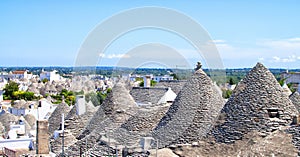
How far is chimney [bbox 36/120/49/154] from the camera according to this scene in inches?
487

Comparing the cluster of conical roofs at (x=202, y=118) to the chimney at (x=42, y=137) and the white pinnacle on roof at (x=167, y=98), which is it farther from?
the white pinnacle on roof at (x=167, y=98)

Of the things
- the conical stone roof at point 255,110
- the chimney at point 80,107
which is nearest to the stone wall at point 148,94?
the chimney at point 80,107

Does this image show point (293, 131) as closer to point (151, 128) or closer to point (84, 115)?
point (151, 128)

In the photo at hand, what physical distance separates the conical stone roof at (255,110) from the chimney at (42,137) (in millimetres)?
4758

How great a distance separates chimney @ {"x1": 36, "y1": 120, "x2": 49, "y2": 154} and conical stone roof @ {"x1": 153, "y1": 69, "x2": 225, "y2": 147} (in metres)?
3.06

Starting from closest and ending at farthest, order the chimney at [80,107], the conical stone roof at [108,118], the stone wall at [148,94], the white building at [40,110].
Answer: the conical stone roof at [108,118] → the chimney at [80,107] → the stone wall at [148,94] → the white building at [40,110]

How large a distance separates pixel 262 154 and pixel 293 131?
846mm

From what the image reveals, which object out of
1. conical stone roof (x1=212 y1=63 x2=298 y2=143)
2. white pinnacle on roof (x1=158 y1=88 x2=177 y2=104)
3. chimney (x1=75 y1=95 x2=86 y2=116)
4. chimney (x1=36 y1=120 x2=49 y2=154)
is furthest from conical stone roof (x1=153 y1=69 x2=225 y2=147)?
chimney (x1=75 y1=95 x2=86 y2=116)

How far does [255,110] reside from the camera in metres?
10.0

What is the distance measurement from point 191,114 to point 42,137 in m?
4.19

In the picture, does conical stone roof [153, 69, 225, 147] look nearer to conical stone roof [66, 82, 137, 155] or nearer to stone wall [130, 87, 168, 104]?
conical stone roof [66, 82, 137, 155]

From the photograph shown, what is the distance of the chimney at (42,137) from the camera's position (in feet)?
40.6

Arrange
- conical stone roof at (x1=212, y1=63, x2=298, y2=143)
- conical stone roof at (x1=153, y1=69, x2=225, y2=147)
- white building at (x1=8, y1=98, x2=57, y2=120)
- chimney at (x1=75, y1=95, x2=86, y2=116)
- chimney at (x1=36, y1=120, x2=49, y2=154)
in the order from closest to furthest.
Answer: conical stone roof at (x1=212, y1=63, x2=298, y2=143) < conical stone roof at (x1=153, y1=69, x2=225, y2=147) < chimney at (x1=36, y1=120, x2=49, y2=154) < chimney at (x1=75, y1=95, x2=86, y2=116) < white building at (x1=8, y1=98, x2=57, y2=120)

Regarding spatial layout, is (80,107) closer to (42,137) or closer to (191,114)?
(42,137)
